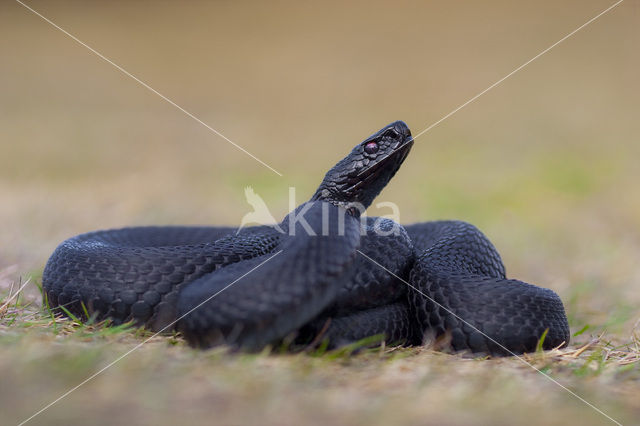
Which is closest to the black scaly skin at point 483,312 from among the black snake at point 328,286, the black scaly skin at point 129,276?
the black snake at point 328,286

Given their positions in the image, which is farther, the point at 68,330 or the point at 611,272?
the point at 611,272

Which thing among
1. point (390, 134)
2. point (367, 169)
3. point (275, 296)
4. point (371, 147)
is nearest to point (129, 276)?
point (275, 296)

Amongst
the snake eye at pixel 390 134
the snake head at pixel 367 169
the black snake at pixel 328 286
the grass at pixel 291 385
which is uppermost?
the snake eye at pixel 390 134

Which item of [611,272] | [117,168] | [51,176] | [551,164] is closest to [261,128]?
[117,168]

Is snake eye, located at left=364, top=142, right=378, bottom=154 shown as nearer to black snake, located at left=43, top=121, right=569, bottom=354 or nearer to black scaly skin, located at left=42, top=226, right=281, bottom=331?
black snake, located at left=43, top=121, right=569, bottom=354

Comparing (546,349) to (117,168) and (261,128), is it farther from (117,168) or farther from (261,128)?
(261,128)

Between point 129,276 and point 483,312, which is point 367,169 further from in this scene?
point 129,276

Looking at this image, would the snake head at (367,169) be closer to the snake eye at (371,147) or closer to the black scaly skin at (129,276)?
the snake eye at (371,147)
